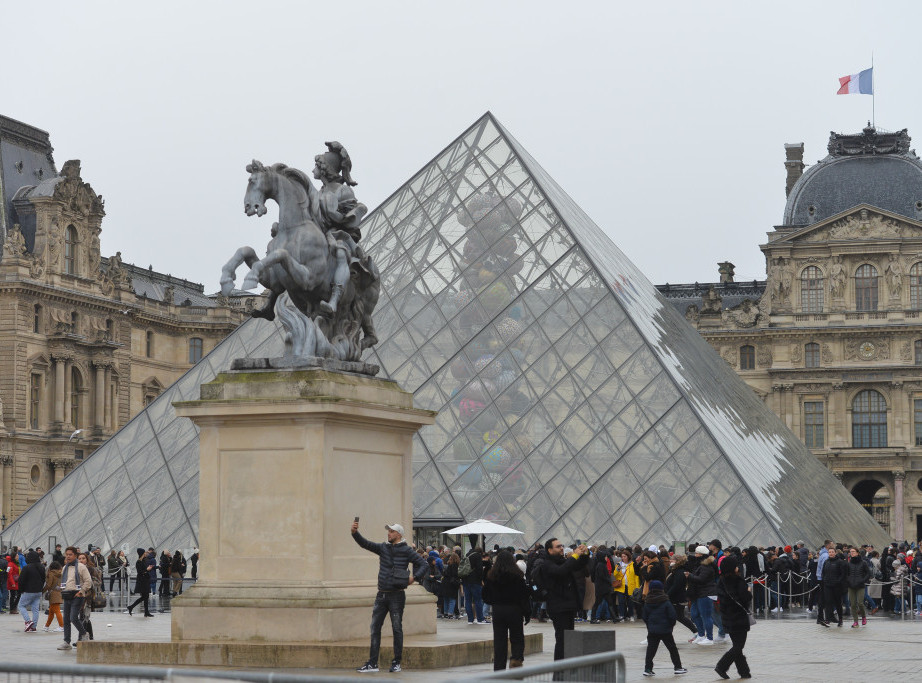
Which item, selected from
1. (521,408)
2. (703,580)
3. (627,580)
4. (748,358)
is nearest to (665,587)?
(703,580)

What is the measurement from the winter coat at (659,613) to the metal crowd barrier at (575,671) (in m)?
5.19

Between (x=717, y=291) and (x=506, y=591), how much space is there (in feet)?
196

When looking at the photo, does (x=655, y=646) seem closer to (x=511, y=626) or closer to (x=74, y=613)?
(x=511, y=626)

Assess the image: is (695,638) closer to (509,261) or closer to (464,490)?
(464,490)

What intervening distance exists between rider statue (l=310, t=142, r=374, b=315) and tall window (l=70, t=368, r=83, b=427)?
1877 inches

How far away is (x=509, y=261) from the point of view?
31219mm

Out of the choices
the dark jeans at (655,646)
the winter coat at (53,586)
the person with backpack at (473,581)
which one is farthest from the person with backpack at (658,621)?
the winter coat at (53,586)

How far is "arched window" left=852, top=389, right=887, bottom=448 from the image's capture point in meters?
63.3

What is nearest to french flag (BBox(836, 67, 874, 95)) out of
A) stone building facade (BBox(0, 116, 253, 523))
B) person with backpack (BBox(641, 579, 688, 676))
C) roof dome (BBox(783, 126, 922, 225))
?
roof dome (BBox(783, 126, 922, 225))

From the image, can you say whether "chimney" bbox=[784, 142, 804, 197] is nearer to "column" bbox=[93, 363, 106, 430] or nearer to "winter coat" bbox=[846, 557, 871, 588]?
"column" bbox=[93, 363, 106, 430]

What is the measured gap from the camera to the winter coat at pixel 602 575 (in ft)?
68.5

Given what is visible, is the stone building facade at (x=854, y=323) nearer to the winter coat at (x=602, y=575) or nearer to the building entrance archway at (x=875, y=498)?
the building entrance archway at (x=875, y=498)

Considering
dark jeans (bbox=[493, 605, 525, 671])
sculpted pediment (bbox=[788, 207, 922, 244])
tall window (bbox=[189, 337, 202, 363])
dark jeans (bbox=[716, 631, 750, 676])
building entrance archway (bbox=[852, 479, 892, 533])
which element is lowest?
dark jeans (bbox=[716, 631, 750, 676])

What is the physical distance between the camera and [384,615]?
10836mm
